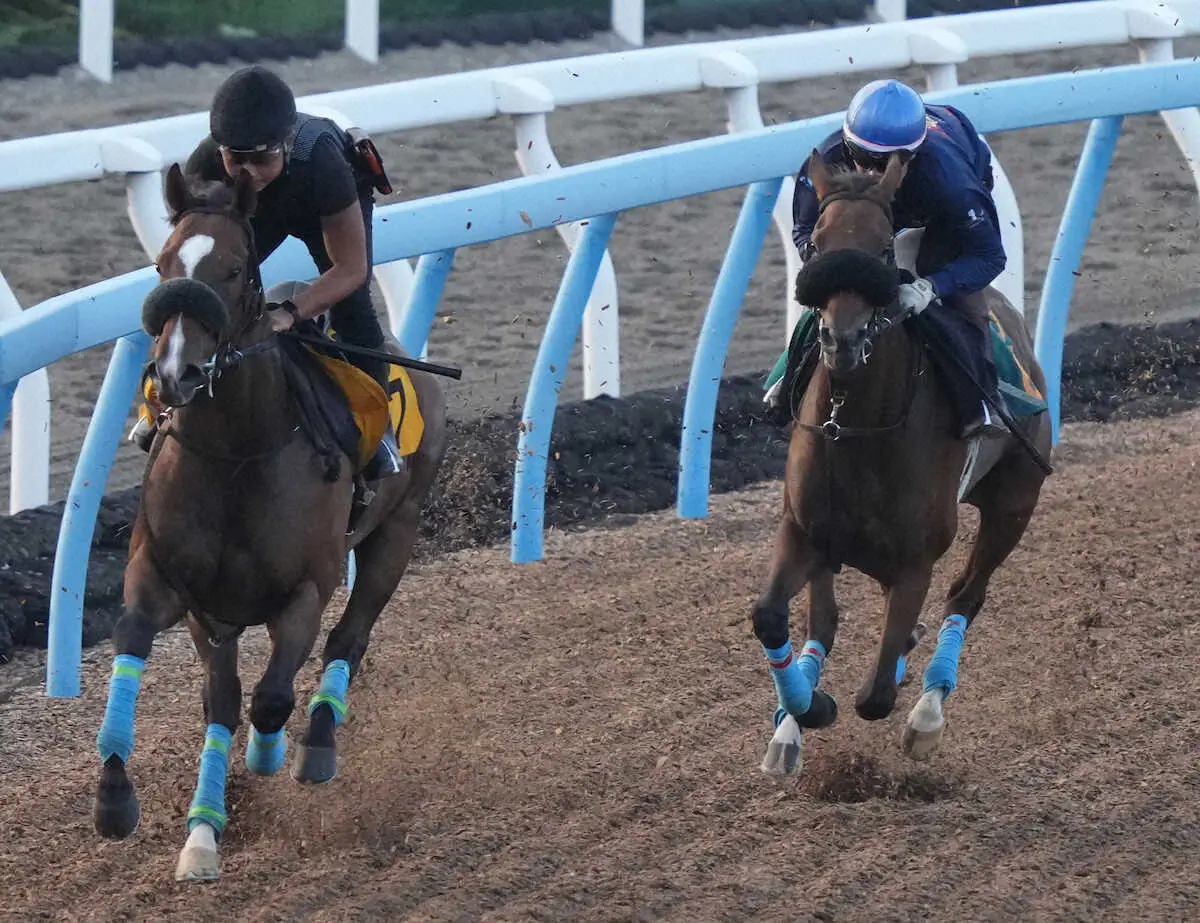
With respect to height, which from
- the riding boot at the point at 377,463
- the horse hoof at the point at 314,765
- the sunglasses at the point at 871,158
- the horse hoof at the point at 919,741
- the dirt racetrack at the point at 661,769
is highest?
the sunglasses at the point at 871,158

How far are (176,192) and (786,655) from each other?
5.99ft

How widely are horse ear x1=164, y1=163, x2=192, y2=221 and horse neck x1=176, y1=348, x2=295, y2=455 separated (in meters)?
0.34

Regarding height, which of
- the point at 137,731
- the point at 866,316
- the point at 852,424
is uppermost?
the point at 866,316

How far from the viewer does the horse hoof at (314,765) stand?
5.09 metres

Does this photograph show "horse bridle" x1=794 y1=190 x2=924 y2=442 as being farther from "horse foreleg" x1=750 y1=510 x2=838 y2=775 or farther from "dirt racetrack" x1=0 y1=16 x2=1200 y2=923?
"dirt racetrack" x1=0 y1=16 x2=1200 y2=923

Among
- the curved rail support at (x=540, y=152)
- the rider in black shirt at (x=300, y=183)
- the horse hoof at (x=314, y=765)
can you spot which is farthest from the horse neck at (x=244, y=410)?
the curved rail support at (x=540, y=152)

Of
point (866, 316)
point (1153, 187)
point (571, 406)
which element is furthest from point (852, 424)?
point (1153, 187)

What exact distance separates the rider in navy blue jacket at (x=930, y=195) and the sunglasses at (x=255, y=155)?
1274 mm

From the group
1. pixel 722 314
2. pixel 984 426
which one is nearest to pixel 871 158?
pixel 984 426

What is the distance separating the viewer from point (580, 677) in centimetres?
614

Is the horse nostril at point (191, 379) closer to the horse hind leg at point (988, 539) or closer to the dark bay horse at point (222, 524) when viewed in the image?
the dark bay horse at point (222, 524)

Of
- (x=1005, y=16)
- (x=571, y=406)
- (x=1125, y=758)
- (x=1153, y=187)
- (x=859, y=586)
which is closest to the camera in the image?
(x=1125, y=758)

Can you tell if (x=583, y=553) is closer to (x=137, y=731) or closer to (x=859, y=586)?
(x=859, y=586)

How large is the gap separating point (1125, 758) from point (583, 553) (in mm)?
2214
